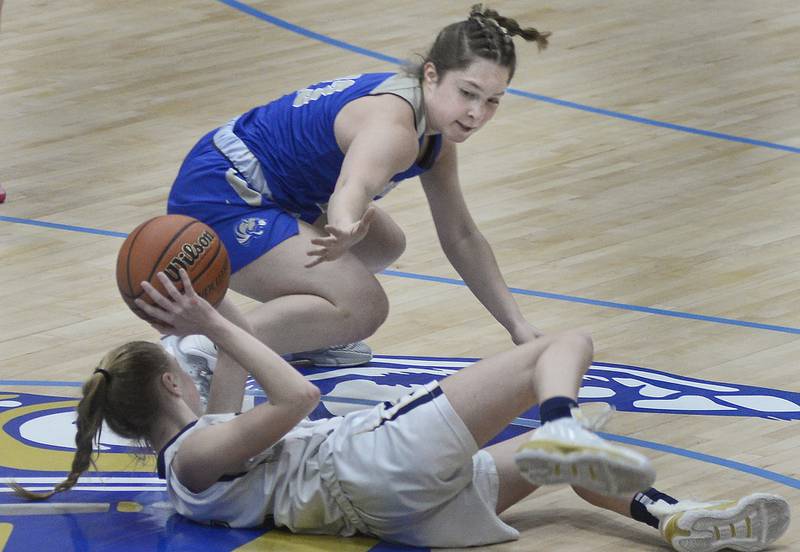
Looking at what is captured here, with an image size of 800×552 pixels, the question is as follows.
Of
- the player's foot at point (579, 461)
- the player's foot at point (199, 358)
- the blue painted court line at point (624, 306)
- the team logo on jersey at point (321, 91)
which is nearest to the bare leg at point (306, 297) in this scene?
the player's foot at point (199, 358)

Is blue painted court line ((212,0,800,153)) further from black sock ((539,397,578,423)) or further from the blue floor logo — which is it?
black sock ((539,397,578,423))

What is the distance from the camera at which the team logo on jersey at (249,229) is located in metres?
4.14

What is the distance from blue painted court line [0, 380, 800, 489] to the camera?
3.68 meters

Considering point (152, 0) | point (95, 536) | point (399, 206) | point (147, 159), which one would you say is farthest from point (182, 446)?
point (152, 0)

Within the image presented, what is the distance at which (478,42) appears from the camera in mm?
3840

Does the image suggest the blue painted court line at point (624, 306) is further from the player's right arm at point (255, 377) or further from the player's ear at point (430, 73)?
the player's right arm at point (255, 377)

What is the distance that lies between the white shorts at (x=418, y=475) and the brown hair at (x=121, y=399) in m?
0.41

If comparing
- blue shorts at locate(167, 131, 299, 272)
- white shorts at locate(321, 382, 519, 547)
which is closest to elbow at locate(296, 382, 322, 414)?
white shorts at locate(321, 382, 519, 547)

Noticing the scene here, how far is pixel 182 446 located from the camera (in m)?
3.26

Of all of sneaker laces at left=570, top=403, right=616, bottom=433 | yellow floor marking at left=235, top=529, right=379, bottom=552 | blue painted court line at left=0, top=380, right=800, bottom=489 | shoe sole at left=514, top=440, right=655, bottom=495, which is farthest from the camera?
blue painted court line at left=0, top=380, right=800, bottom=489

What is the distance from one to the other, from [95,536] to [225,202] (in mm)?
1128

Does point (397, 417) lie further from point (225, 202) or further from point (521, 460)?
point (225, 202)

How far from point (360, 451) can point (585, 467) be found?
572 mm

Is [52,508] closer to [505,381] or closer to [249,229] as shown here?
[249,229]
